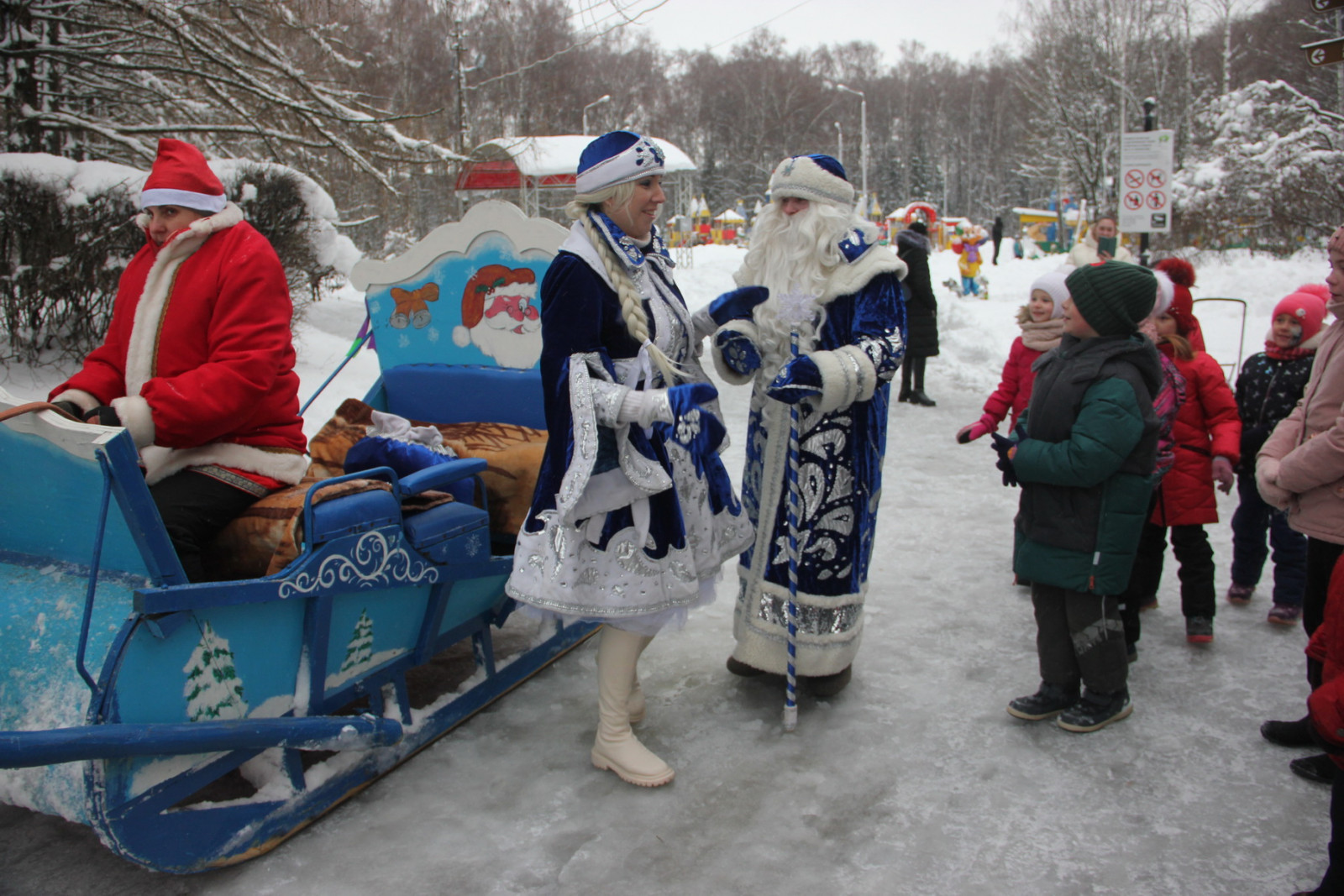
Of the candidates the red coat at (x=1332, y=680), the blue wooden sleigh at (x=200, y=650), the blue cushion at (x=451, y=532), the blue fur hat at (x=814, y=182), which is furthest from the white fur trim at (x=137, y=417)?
the red coat at (x=1332, y=680)

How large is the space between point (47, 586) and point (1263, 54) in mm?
38685

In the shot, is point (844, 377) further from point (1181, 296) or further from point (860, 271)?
point (1181, 296)

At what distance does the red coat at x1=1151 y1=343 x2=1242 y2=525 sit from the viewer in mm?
3410

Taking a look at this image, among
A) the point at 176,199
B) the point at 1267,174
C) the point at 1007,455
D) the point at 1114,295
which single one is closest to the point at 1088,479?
the point at 1007,455

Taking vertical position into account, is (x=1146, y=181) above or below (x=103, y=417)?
above

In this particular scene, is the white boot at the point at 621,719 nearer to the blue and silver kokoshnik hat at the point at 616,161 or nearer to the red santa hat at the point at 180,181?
the blue and silver kokoshnik hat at the point at 616,161

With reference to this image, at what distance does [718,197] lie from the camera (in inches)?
1970

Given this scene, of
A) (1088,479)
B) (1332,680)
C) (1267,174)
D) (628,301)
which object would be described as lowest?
(1332,680)

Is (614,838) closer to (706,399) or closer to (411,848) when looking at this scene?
(411,848)

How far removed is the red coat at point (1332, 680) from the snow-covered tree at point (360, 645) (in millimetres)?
2247

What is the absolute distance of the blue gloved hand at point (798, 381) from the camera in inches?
102

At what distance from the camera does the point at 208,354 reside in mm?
2625

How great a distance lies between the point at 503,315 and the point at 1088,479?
2.08m

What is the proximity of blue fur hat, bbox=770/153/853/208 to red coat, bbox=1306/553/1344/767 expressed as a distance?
5.38 ft
